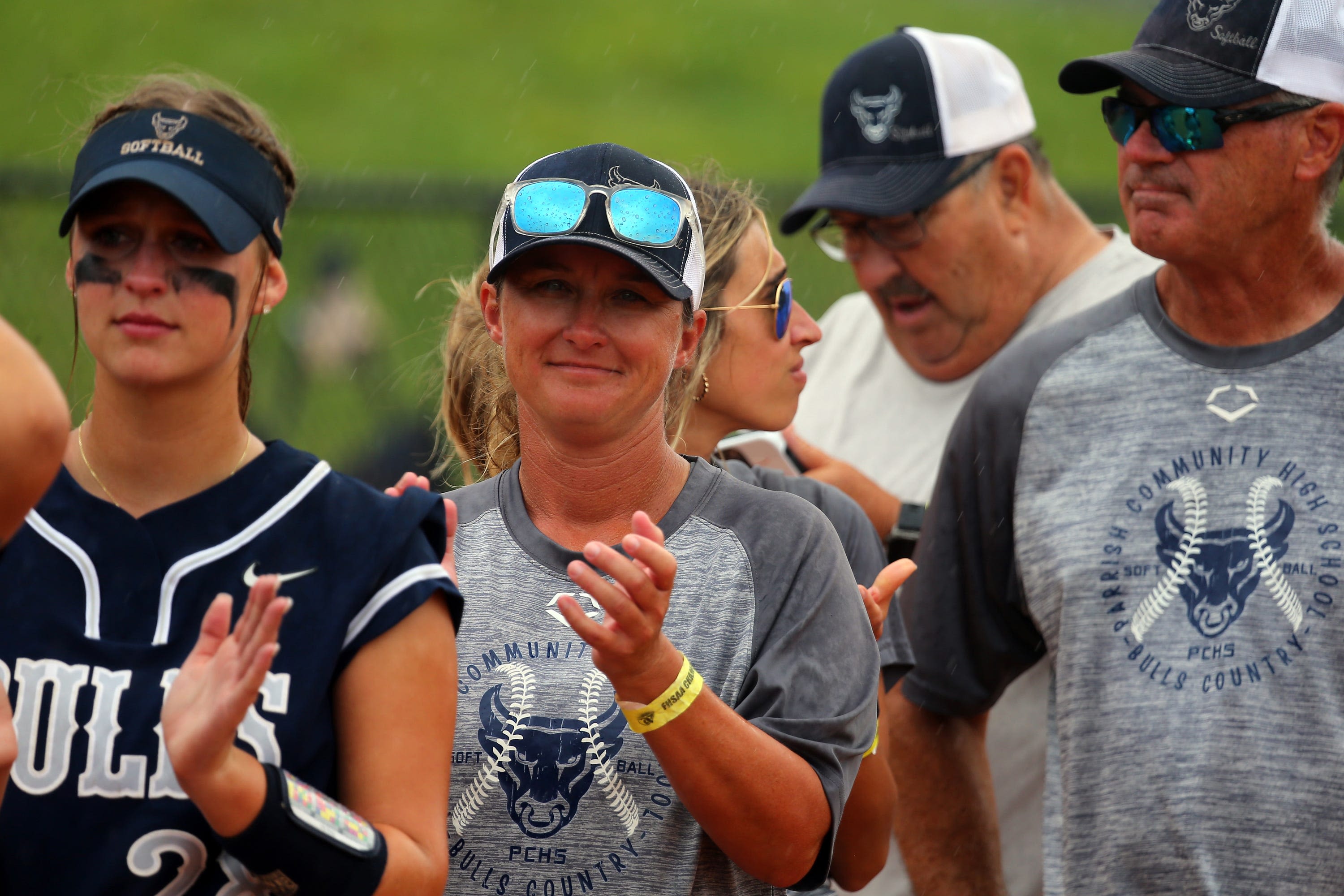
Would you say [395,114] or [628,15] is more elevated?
[628,15]

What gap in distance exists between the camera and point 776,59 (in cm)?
2423

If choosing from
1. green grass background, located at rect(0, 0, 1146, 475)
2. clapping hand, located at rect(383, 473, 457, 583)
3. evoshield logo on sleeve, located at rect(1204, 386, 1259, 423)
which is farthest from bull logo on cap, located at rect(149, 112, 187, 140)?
green grass background, located at rect(0, 0, 1146, 475)

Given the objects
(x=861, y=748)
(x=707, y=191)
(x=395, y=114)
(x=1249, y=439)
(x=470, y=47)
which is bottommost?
(x=861, y=748)

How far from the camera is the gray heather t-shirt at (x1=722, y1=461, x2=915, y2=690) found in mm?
2936

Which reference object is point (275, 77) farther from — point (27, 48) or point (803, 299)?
point (803, 299)

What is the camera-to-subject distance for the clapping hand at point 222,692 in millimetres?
1653

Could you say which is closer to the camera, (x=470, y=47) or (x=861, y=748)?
(x=861, y=748)

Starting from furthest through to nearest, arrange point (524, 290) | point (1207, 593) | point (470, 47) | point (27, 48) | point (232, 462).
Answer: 1. point (470, 47)
2. point (27, 48)
3. point (1207, 593)
4. point (524, 290)
5. point (232, 462)

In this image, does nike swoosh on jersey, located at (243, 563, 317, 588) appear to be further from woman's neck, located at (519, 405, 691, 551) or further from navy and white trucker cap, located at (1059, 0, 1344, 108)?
navy and white trucker cap, located at (1059, 0, 1344, 108)

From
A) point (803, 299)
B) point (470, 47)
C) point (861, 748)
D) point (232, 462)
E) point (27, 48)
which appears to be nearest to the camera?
point (232, 462)

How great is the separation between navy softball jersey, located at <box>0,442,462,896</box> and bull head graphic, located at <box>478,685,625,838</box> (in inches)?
12.9

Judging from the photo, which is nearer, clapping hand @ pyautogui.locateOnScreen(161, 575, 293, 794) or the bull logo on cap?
clapping hand @ pyautogui.locateOnScreen(161, 575, 293, 794)

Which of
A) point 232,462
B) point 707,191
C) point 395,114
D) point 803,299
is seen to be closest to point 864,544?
point 707,191

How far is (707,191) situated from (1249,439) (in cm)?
125
